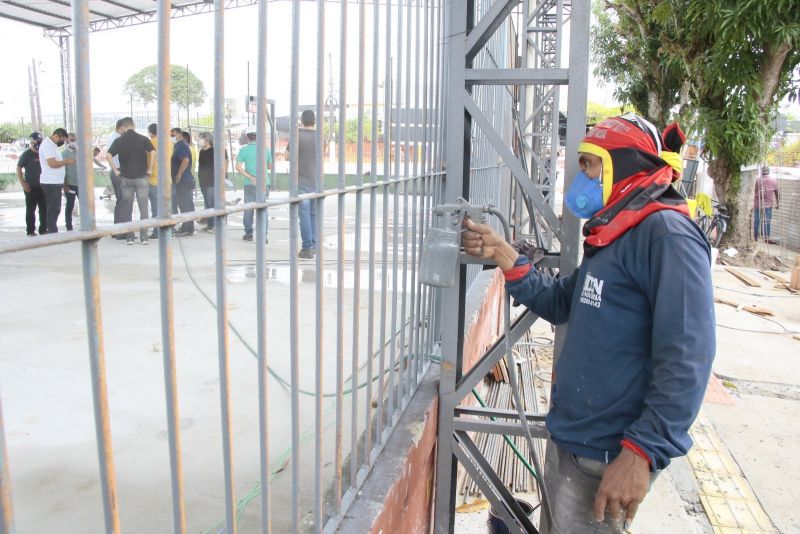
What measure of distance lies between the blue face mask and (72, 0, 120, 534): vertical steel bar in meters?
1.90

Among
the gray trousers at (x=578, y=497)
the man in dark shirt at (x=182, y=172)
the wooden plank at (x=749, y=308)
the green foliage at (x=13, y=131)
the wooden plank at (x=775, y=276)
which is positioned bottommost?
the wooden plank at (x=749, y=308)

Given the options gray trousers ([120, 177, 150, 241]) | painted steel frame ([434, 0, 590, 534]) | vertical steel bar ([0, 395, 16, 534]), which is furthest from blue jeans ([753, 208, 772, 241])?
vertical steel bar ([0, 395, 16, 534])

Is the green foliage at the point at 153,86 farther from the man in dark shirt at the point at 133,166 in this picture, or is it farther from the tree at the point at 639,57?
the tree at the point at 639,57

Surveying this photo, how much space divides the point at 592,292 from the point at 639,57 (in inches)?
745

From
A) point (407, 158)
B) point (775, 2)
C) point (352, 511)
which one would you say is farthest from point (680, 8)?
point (352, 511)

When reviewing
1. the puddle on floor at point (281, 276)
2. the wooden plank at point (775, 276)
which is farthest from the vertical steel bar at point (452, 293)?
the wooden plank at point (775, 276)

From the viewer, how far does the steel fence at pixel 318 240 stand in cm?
96

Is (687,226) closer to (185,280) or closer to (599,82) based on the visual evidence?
(185,280)

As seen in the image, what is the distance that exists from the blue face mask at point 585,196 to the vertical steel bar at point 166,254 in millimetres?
1739

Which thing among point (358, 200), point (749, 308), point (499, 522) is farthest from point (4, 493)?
point (749, 308)

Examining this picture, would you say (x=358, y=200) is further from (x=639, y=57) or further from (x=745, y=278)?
(x=639, y=57)

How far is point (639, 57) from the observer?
1872 cm

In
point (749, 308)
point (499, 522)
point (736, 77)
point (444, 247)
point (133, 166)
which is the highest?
point (736, 77)

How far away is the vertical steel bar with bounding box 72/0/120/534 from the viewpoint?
35.8 inches
